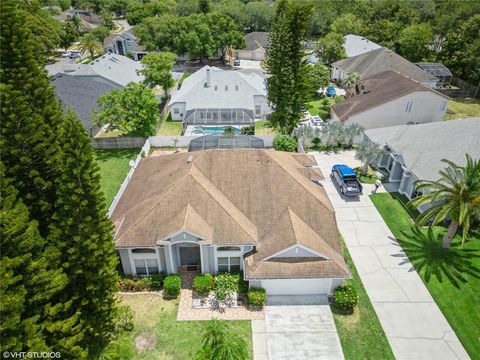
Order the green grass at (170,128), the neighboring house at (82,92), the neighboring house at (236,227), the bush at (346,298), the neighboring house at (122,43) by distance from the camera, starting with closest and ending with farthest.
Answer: the bush at (346,298) < the neighboring house at (236,227) < the neighboring house at (82,92) < the green grass at (170,128) < the neighboring house at (122,43)

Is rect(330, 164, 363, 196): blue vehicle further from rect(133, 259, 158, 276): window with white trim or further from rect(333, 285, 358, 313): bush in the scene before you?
rect(133, 259, 158, 276): window with white trim

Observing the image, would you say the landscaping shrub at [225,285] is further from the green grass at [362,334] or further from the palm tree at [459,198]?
the palm tree at [459,198]

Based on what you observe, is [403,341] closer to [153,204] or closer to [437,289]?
[437,289]

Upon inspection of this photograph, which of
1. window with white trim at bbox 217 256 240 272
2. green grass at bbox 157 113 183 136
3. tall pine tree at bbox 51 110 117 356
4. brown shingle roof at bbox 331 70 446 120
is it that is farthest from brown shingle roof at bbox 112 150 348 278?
brown shingle roof at bbox 331 70 446 120

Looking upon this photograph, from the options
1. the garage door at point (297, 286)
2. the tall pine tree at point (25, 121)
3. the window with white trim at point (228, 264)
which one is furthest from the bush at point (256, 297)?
the tall pine tree at point (25, 121)

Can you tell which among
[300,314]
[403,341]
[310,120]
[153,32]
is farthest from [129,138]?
[153,32]

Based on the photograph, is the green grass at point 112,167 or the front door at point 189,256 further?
the green grass at point 112,167
